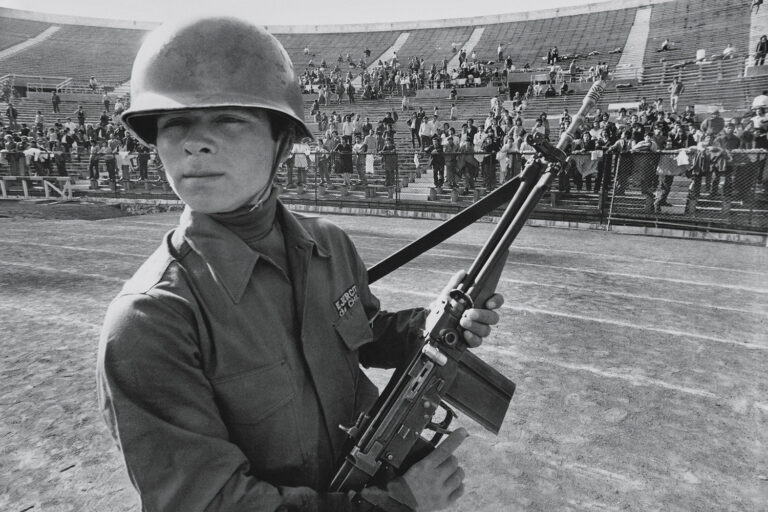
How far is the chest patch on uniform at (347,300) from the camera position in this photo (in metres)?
1.61

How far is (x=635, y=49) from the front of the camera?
35.4 meters

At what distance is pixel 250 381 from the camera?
131cm

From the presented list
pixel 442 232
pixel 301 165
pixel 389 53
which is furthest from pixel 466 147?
pixel 389 53

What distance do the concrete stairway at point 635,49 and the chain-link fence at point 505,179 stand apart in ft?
63.7

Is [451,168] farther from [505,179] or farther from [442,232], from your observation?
[442,232]

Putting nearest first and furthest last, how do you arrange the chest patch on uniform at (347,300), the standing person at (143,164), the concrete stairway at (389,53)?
1. the chest patch on uniform at (347,300)
2. the standing person at (143,164)
3. the concrete stairway at (389,53)

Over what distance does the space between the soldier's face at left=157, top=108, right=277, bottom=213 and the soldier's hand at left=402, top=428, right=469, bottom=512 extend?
2.99 feet

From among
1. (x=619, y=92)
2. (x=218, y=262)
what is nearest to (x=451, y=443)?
(x=218, y=262)

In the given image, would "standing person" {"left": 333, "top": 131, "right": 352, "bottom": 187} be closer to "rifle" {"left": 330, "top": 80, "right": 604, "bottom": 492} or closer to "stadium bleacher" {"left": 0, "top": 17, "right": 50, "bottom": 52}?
"rifle" {"left": 330, "top": 80, "right": 604, "bottom": 492}

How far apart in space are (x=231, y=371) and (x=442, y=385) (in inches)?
26.5

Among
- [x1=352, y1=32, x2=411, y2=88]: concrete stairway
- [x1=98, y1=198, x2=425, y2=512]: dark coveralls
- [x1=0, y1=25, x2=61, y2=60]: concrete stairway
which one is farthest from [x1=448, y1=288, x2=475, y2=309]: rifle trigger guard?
[x1=0, y1=25, x2=61, y2=60]: concrete stairway

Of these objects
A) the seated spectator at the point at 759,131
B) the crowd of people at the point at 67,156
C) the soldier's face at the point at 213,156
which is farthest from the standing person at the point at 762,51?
the soldier's face at the point at 213,156

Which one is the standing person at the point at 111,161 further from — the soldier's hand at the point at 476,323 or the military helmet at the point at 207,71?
the soldier's hand at the point at 476,323

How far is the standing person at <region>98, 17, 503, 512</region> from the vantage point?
114 cm
